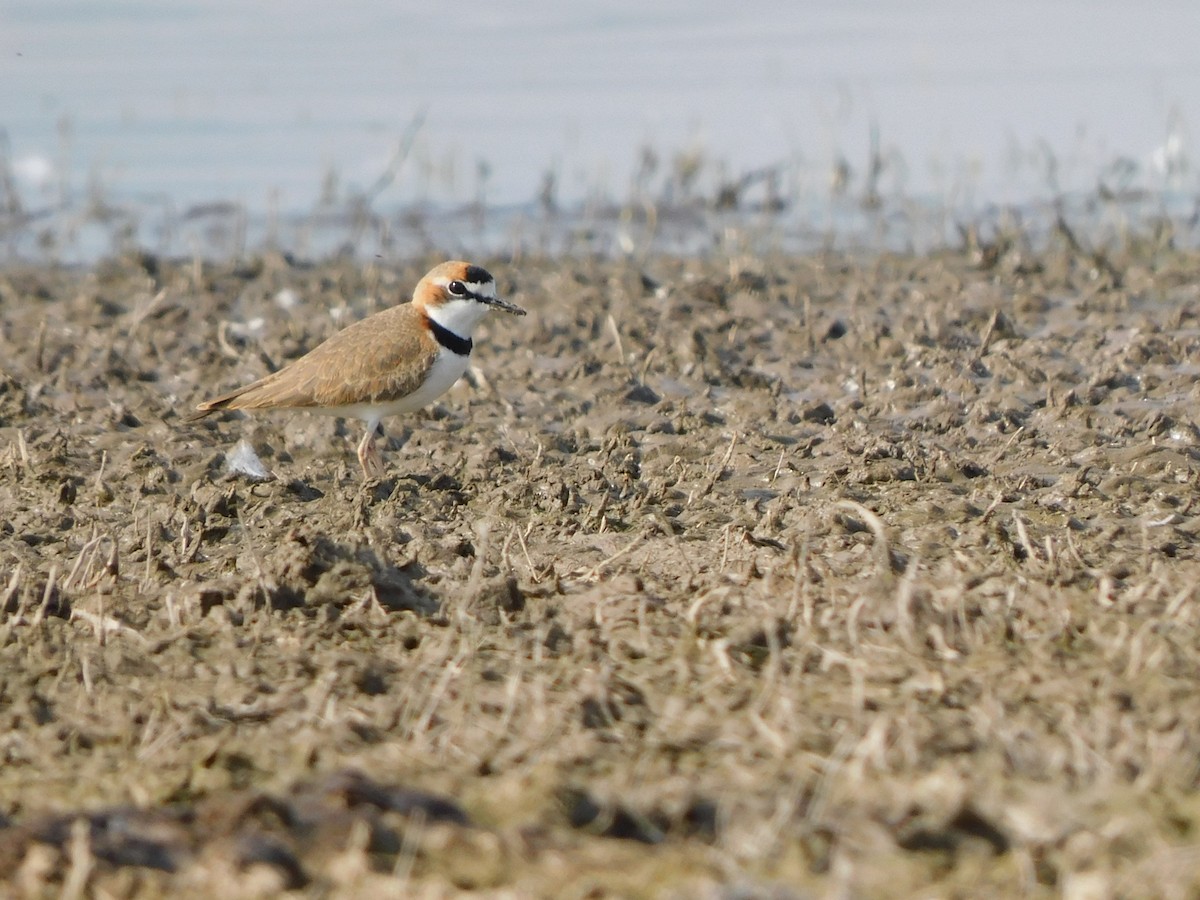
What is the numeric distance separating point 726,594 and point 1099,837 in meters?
1.66

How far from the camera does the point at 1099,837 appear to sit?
326 cm

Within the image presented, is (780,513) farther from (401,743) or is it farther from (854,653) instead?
(401,743)

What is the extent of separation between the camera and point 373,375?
22.4ft

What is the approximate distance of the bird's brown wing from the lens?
22.4 ft

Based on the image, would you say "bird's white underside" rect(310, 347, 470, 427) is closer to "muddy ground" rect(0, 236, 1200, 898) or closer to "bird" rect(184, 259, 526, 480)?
"bird" rect(184, 259, 526, 480)

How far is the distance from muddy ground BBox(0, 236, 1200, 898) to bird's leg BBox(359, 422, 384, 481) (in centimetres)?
9

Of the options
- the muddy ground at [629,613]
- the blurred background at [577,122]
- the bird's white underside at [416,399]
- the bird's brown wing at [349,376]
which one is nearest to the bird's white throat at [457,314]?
the bird's brown wing at [349,376]

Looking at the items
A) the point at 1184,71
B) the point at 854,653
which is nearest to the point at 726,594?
the point at 854,653

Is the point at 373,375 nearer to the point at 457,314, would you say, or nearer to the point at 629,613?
the point at 457,314

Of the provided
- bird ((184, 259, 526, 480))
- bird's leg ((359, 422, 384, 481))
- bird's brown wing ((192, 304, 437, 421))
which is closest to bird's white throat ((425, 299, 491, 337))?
bird ((184, 259, 526, 480))

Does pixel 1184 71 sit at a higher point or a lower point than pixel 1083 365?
higher

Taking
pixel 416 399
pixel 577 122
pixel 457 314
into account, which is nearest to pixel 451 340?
pixel 457 314

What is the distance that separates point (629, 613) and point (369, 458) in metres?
2.24

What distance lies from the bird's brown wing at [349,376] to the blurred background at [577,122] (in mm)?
3904
